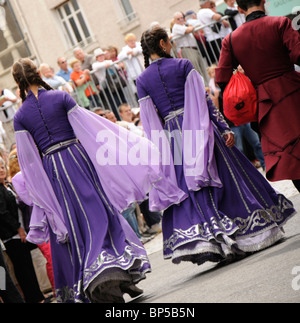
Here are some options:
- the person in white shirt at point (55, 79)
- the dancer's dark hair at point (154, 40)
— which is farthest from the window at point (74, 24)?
the dancer's dark hair at point (154, 40)

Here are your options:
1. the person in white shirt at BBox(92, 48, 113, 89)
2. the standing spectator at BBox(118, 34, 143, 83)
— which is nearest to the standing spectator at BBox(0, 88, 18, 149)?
the person in white shirt at BBox(92, 48, 113, 89)

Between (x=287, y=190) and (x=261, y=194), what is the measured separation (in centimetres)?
271

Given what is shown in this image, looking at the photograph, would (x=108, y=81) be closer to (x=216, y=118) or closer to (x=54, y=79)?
(x=54, y=79)

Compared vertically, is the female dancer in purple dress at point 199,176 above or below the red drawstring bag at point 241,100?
below

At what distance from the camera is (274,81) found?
5.98m

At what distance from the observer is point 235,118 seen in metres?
6.13

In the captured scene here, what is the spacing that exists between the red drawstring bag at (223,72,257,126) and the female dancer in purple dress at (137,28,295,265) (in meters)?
0.70

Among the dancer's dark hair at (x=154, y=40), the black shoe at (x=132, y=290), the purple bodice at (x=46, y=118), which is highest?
the dancer's dark hair at (x=154, y=40)

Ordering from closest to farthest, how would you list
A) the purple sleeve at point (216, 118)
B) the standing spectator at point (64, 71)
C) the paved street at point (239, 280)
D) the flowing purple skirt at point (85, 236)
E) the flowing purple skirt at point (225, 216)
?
the paved street at point (239, 280), the flowing purple skirt at point (85, 236), the flowing purple skirt at point (225, 216), the purple sleeve at point (216, 118), the standing spectator at point (64, 71)

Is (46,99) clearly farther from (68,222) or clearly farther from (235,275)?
(235,275)

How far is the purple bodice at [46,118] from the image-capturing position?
6.66 meters

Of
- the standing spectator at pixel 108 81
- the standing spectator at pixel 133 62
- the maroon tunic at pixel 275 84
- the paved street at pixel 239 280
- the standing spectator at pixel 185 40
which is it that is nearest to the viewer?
the paved street at pixel 239 280

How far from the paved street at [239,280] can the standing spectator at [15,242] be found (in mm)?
1692

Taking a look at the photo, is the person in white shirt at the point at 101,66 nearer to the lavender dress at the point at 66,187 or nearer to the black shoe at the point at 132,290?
the lavender dress at the point at 66,187
